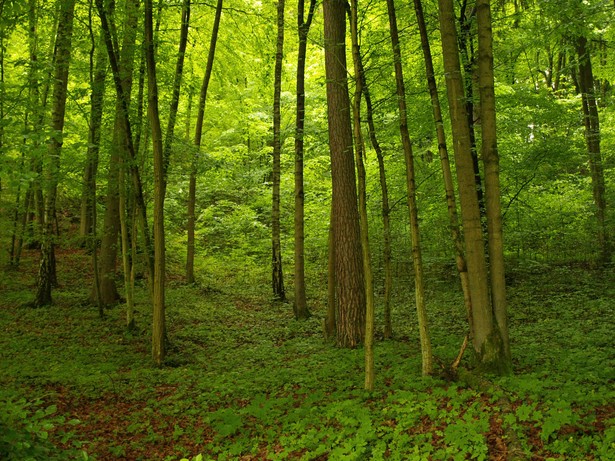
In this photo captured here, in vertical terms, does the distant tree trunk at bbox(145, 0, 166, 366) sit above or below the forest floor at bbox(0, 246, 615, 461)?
above

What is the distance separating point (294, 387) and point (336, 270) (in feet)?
8.99

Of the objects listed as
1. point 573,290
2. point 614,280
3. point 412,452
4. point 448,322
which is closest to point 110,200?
point 448,322

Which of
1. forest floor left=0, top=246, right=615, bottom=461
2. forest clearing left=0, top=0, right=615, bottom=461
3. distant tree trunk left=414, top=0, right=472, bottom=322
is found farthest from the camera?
distant tree trunk left=414, top=0, right=472, bottom=322

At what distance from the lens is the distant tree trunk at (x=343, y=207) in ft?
28.5

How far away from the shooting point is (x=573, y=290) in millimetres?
10859

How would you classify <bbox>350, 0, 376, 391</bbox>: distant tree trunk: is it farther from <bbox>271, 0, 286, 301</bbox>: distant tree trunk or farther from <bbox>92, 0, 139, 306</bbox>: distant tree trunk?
<bbox>271, 0, 286, 301</bbox>: distant tree trunk

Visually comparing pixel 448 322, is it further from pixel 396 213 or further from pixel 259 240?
pixel 259 240

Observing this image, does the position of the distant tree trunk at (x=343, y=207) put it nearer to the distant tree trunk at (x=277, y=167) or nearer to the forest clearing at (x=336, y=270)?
the forest clearing at (x=336, y=270)

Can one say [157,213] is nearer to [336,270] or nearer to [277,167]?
[336,270]

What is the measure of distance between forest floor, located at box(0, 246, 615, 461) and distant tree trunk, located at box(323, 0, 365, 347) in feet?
2.21

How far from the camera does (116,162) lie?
10125 millimetres

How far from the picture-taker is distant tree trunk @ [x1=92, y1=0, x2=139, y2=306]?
892 centimetres

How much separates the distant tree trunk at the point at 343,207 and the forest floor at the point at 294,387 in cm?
67

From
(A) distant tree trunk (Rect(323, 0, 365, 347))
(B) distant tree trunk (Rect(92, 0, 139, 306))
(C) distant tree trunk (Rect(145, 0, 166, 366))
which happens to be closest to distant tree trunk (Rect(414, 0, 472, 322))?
(A) distant tree trunk (Rect(323, 0, 365, 347))
